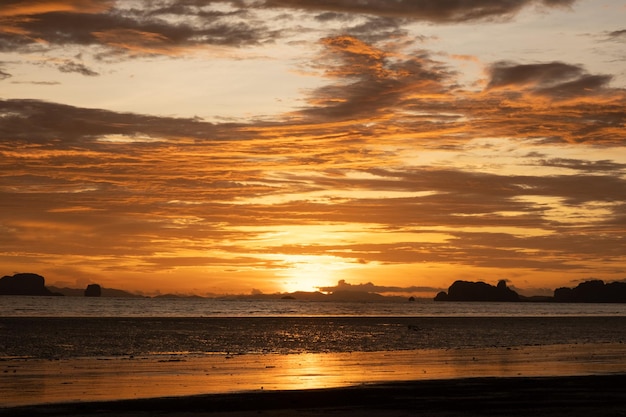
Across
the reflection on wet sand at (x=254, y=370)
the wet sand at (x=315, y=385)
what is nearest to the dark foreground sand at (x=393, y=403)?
the wet sand at (x=315, y=385)

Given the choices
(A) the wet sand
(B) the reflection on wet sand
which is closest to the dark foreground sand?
(A) the wet sand

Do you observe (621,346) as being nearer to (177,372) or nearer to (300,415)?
(177,372)

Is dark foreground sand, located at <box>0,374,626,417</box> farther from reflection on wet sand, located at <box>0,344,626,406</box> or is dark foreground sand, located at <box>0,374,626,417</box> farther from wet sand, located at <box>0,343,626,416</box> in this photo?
reflection on wet sand, located at <box>0,344,626,406</box>

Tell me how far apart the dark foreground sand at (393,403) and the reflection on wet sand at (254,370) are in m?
2.22

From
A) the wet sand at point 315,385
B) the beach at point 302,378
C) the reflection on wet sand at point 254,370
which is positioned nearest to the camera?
the wet sand at point 315,385

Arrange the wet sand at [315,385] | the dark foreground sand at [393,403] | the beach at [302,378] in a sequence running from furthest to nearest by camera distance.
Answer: the beach at [302,378] → the wet sand at [315,385] → the dark foreground sand at [393,403]

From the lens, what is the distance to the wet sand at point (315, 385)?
27250 millimetres

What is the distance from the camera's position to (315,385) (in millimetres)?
34219

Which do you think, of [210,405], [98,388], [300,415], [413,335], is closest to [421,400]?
[300,415]

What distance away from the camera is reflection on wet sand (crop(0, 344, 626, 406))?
3206 cm

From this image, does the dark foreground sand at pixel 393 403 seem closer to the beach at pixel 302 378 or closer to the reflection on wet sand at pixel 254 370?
the beach at pixel 302 378

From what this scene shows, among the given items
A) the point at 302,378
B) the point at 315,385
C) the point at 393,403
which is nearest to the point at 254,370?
the point at 302,378

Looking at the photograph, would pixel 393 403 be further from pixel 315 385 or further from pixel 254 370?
pixel 254 370

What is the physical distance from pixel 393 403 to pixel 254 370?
14555mm
